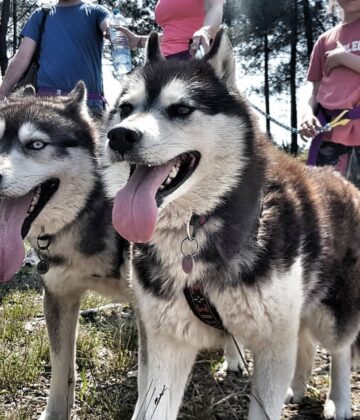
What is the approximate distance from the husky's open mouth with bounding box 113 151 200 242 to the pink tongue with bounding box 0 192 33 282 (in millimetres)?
748

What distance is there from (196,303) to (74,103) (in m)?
1.56

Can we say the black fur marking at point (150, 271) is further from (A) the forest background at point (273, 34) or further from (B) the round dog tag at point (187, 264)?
(A) the forest background at point (273, 34)

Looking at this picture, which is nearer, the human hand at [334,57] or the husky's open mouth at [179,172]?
the husky's open mouth at [179,172]

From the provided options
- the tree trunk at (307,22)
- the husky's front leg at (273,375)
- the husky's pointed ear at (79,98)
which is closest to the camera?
the husky's front leg at (273,375)

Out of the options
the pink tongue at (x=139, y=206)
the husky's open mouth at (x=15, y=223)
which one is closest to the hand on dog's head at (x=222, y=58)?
the pink tongue at (x=139, y=206)

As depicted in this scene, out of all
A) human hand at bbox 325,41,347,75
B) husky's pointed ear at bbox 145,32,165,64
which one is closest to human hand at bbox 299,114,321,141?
human hand at bbox 325,41,347,75

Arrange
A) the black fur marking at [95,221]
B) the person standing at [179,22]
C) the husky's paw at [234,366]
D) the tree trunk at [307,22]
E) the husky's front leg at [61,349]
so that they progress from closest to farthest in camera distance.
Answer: the husky's front leg at [61,349], the black fur marking at [95,221], the husky's paw at [234,366], the person standing at [179,22], the tree trunk at [307,22]

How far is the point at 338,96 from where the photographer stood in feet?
12.2

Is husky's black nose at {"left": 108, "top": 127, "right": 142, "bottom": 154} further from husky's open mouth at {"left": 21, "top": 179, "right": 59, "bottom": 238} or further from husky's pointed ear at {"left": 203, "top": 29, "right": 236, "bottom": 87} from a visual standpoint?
husky's open mouth at {"left": 21, "top": 179, "right": 59, "bottom": 238}

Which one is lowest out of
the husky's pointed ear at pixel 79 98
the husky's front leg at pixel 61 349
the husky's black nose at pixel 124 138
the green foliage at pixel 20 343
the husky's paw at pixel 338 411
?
the husky's paw at pixel 338 411

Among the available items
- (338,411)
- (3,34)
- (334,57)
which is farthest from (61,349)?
(3,34)

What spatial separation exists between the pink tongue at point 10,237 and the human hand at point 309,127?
1.91 metres

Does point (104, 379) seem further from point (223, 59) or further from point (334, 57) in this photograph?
point (334, 57)

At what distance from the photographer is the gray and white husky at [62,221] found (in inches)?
111
